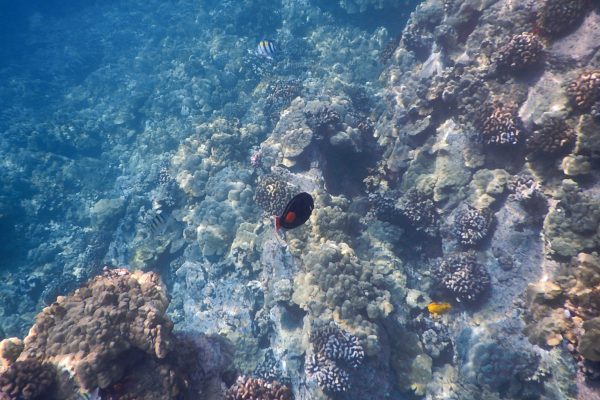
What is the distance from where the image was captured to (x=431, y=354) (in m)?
6.71

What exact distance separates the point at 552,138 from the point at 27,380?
8542 mm

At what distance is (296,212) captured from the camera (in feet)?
9.51

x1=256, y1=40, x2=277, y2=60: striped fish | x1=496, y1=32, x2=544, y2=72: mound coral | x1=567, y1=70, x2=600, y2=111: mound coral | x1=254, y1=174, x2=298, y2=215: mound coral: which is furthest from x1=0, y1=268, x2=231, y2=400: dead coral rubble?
x1=496, y1=32, x2=544, y2=72: mound coral

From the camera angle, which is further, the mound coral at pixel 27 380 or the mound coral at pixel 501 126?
the mound coral at pixel 501 126

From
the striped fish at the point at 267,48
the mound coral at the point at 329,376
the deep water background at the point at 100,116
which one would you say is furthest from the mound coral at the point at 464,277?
the deep water background at the point at 100,116

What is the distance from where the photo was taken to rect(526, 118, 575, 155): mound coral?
5859mm

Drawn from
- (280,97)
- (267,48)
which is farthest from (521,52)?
Answer: (280,97)

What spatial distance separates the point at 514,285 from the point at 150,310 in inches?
251

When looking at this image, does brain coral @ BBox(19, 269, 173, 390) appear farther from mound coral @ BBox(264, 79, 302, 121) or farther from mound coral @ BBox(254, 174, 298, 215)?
mound coral @ BBox(264, 79, 302, 121)

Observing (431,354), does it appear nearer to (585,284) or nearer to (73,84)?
(585,284)

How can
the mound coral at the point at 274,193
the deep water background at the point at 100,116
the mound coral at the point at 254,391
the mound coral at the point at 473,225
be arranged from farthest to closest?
the deep water background at the point at 100,116 < the mound coral at the point at 274,193 < the mound coral at the point at 473,225 < the mound coral at the point at 254,391

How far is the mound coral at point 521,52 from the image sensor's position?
6750 millimetres

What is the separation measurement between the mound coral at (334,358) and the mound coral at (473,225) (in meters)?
3.32

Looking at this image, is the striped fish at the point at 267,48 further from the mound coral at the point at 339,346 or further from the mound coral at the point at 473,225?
the mound coral at the point at 339,346
